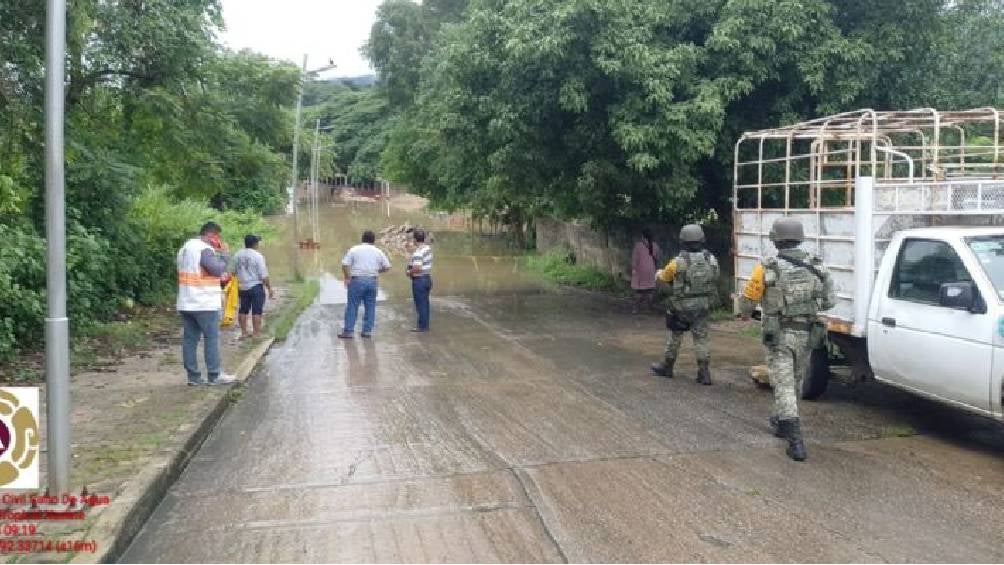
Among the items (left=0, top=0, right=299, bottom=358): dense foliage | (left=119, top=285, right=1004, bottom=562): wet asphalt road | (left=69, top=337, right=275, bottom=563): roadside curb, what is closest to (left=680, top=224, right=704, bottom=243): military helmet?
(left=119, top=285, right=1004, bottom=562): wet asphalt road

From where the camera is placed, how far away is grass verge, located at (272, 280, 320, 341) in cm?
1374

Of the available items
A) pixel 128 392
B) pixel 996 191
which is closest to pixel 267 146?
pixel 128 392

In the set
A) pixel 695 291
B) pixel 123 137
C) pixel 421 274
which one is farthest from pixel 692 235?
pixel 123 137

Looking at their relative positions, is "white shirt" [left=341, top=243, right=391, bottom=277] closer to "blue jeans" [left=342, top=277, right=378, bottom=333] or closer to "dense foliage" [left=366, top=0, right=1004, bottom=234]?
"blue jeans" [left=342, top=277, right=378, bottom=333]

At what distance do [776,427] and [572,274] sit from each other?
51.4 ft

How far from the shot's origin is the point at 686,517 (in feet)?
16.7

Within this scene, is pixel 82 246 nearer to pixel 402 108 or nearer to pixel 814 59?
pixel 814 59

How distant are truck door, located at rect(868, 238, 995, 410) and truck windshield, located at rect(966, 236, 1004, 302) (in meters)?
0.13

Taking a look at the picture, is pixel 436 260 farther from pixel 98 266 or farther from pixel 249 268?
pixel 98 266

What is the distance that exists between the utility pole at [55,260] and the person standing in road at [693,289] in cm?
580

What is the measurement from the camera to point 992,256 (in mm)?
6402

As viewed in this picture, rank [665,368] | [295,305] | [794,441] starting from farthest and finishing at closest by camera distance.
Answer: [295,305] < [665,368] < [794,441]

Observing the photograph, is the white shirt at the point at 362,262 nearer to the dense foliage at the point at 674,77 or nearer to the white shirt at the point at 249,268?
the white shirt at the point at 249,268

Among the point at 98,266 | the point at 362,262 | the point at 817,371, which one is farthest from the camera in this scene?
the point at 362,262
